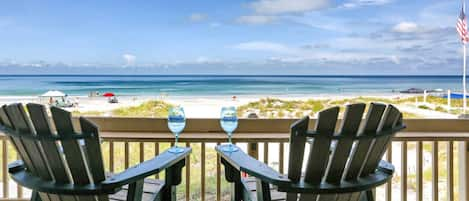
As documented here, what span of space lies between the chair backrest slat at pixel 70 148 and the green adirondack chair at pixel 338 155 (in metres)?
0.74

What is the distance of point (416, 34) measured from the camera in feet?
14.7

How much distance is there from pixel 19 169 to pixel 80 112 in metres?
1.63

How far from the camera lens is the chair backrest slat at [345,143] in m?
1.42

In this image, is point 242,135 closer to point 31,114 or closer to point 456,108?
point 31,114

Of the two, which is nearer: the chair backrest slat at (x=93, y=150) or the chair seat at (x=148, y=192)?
the chair backrest slat at (x=93, y=150)

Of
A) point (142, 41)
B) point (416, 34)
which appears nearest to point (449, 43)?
→ point (416, 34)

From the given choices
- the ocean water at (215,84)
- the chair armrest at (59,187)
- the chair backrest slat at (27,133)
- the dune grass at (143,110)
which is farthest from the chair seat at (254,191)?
the ocean water at (215,84)

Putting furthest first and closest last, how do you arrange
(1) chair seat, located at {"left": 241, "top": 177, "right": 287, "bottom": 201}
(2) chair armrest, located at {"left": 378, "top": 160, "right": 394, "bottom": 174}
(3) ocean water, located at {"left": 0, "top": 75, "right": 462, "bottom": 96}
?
(3) ocean water, located at {"left": 0, "top": 75, "right": 462, "bottom": 96} → (1) chair seat, located at {"left": 241, "top": 177, "right": 287, "bottom": 201} → (2) chair armrest, located at {"left": 378, "top": 160, "right": 394, "bottom": 174}

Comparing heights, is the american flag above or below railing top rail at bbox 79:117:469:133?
above

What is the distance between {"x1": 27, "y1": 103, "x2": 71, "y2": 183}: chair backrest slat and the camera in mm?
1438

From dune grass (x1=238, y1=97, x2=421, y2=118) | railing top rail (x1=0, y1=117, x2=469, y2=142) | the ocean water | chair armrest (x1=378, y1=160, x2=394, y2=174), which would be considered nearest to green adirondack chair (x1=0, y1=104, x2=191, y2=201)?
railing top rail (x1=0, y1=117, x2=469, y2=142)

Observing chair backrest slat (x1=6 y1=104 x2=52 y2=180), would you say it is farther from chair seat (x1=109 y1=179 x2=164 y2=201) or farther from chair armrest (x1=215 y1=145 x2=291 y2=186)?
chair armrest (x1=215 y1=145 x2=291 y2=186)

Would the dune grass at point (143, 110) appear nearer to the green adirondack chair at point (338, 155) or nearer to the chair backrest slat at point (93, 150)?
the chair backrest slat at point (93, 150)

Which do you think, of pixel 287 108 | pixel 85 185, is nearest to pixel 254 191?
pixel 85 185
